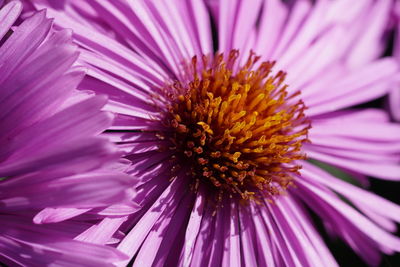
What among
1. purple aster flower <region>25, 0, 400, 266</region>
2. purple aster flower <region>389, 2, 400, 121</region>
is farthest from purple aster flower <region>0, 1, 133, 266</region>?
purple aster flower <region>389, 2, 400, 121</region>

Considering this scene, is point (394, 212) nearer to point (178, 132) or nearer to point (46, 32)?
point (178, 132)

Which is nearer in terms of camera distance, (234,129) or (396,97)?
(234,129)

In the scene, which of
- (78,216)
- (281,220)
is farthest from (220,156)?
(78,216)

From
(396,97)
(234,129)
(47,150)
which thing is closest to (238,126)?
(234,129)

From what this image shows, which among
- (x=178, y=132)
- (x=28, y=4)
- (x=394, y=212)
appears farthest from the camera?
(x=394, y=212)

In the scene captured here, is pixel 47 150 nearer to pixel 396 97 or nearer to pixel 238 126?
pixel 238 126

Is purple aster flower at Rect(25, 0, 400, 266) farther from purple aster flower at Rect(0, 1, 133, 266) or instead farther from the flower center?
purple aster flower at Rect(0, 1, 133, 266)
